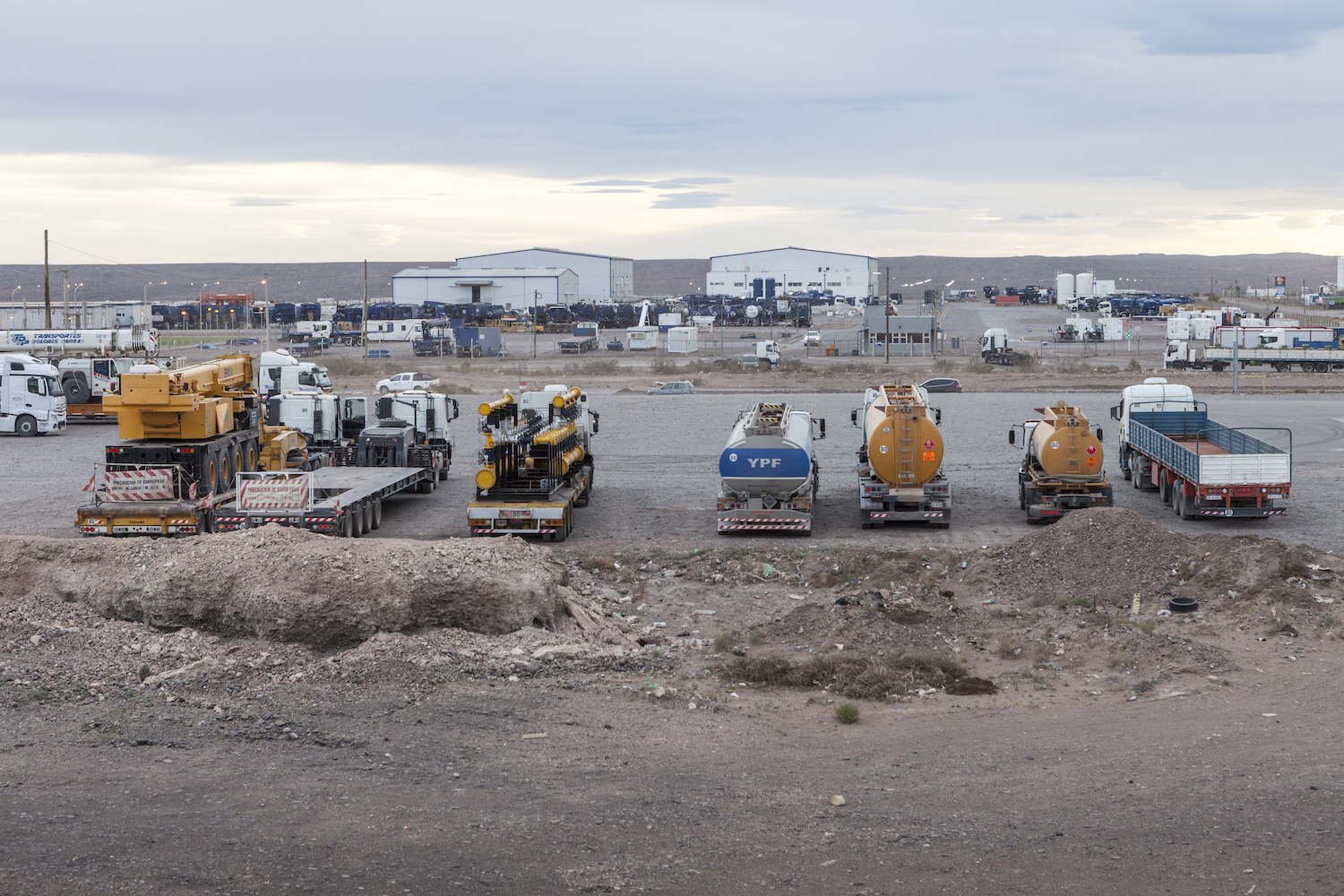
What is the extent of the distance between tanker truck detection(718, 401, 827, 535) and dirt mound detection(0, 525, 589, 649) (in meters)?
7.92

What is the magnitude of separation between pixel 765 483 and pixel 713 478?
7.93 metres

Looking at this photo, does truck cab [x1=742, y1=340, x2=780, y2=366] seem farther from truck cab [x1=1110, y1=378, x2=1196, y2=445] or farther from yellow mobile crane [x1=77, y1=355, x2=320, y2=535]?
yellow mobile crane [x1=77, y1=355, x2=320, y2=535]

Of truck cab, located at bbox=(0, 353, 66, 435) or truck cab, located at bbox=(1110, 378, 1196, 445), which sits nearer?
truck cab, located at bbox=(1110, 378, 1196, 445)

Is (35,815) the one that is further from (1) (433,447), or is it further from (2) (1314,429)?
(2) (1314,429)

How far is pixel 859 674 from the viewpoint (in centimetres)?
1409

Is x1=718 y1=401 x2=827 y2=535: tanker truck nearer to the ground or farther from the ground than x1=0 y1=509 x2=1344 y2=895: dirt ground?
farther from the ground

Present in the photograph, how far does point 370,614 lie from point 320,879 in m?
6.48

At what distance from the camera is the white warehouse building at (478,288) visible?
158 meters

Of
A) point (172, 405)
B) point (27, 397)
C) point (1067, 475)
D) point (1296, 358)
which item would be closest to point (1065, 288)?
point (1296, 358)

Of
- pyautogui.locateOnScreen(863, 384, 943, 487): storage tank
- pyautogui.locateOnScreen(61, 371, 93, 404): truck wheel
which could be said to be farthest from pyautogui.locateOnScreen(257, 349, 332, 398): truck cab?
pyautogui.locateOnScreen(863, 384, 943, 487): storage tank

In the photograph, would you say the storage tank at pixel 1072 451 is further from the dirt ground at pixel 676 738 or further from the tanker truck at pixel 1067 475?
the dirt ground at pixel 676 738

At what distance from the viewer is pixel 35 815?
Answer: 32.6 feet

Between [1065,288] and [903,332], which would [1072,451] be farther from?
[1065,288]

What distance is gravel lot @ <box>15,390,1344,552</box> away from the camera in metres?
25.4
